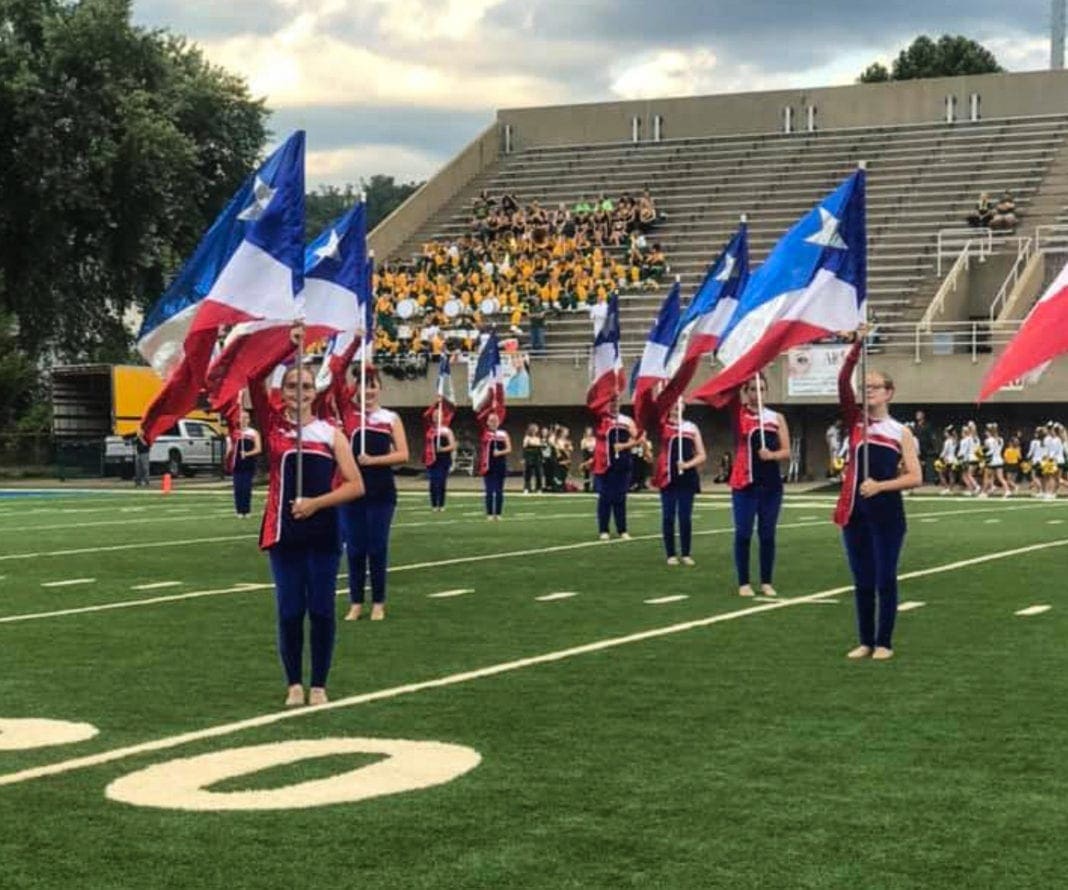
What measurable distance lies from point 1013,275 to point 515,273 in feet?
43.5

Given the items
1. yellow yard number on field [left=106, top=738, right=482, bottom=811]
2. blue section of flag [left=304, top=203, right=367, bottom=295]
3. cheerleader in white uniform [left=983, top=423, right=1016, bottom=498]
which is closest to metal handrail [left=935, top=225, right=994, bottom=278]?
cheerleader in white uniform [left=983, top=423, right=1016, bottom=498]

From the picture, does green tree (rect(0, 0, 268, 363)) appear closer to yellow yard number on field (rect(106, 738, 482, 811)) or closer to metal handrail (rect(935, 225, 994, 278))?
metal handrail (rect(935, 225, 994, 278))

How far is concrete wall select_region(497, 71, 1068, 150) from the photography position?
5700cm

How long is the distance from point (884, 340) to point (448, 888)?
40266 millimetres

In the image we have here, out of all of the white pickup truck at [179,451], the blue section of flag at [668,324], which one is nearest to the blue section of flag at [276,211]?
the blue section of flag at [668,324]

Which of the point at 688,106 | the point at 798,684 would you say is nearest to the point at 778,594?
the point at 798,684

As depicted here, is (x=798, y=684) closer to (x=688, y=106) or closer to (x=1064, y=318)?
(x=1064, y=318)

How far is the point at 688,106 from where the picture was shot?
6141cm

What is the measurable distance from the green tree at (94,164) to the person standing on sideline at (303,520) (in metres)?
46.6

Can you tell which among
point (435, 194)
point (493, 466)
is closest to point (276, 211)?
point (493, 466)

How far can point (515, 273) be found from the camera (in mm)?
52719

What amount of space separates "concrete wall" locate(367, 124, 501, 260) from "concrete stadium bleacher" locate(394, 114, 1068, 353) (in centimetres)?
34

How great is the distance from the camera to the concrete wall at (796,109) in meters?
57.0

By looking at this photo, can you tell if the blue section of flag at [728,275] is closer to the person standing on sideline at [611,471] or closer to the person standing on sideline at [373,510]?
the person standing on sideline at [611,471]
